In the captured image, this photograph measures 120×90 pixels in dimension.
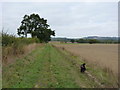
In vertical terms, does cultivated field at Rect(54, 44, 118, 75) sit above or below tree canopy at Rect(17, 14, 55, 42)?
below

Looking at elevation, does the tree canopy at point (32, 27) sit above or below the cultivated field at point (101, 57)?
above

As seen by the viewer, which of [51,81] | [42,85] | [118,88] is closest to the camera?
[118,88]

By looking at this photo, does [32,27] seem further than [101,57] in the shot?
Yes

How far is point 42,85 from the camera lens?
6688 mm

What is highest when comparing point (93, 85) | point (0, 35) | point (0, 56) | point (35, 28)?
point (35, 28)

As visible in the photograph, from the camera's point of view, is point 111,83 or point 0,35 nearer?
point 111,83

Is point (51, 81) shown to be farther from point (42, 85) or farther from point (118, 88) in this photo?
point (118, 88)

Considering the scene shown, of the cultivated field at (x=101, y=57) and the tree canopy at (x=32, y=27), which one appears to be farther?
the tree canopy at (x=32, y=27)

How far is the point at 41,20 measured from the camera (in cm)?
5491

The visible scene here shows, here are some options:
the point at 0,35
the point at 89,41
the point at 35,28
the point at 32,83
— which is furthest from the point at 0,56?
the point at 89,41

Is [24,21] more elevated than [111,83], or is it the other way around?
[24,21]

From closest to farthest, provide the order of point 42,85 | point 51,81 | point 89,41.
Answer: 1. point 42,85
2. point 51,81
3. point 89,41

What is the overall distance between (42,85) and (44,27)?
4954cm

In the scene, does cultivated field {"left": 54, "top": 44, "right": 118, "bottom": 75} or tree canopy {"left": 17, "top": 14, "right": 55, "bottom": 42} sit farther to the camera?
tree canopy {"left": 17, "top": 14, "right": 55, "bottom": 42}
